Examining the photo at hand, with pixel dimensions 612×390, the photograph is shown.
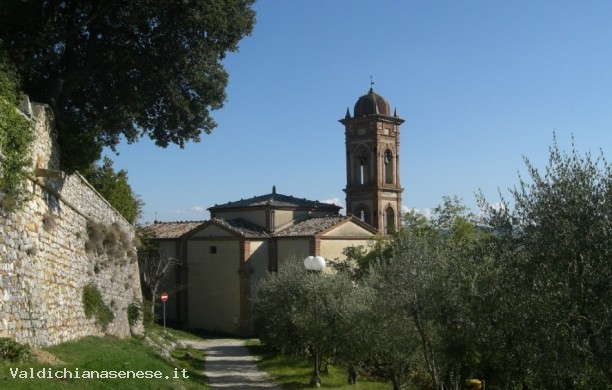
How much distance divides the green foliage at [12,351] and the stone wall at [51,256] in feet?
2.10

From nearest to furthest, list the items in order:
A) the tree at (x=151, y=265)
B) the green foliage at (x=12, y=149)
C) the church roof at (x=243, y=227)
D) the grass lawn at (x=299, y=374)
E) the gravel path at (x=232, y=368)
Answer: the green foliage at (x=12, y=149) < the grass lawn at (x=299, y=374) < the gravel path at (x=232, y=368) < the tree at (x=151, y=265) < the church roof at (x=243, y=227)

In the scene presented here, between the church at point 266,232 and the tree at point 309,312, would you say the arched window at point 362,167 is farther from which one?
the tree at point 309,312

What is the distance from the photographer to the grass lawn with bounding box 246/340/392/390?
19350 millimetres

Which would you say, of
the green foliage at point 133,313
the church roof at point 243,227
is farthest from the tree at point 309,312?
the church roof at point 243,227

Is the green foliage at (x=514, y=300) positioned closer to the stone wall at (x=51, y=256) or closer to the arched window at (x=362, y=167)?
the stone wall at (x=51, y=256)

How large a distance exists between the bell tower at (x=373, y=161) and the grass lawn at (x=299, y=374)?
65.7 feet

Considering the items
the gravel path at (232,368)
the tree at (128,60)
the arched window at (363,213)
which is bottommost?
the gravel path at (232,368)

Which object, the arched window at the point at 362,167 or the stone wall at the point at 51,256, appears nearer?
the stone wall at the point at 51,256

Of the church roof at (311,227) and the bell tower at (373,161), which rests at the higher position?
the bell tower at (373,161)

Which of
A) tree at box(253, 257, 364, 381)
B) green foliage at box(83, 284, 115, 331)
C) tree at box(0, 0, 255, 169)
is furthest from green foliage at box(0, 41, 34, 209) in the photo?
tree at box(253, 257, 364, 381)

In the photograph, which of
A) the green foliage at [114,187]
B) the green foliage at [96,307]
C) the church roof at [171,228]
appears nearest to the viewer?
the green foliage at [96,307]

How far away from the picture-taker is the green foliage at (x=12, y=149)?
1149 centimetres

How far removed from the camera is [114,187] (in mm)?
33125

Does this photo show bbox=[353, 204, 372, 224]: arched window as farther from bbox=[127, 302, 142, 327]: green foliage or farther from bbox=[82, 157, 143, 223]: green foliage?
bbox=[127, 302, 142, 327]: green foliage
